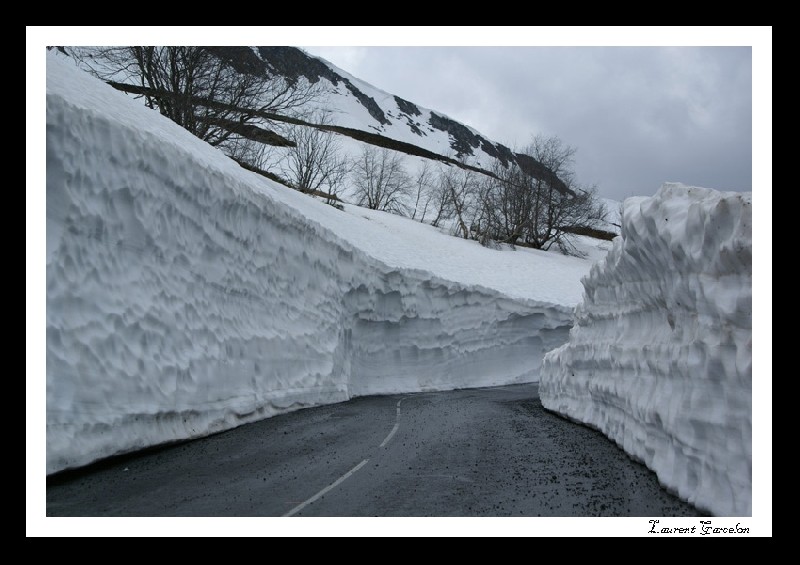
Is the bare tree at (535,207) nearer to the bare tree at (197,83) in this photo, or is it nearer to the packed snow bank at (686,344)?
the bare tree at (197,83)

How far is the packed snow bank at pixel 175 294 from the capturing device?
6.57 metres

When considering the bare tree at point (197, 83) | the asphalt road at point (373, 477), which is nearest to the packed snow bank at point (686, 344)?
the asphalt road at point (373, 477)

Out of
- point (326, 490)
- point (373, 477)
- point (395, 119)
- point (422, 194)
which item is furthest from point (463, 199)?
point (395, 119)

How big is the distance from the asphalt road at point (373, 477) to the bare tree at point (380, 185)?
3593cm

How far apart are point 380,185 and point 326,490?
3997 cm

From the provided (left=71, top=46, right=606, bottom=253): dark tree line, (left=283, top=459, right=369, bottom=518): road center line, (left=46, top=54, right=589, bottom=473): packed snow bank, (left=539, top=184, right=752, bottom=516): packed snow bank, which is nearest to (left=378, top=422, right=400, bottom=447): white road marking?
(left=283, top=459, right=369, bottom=518): road center line

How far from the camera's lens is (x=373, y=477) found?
19.7 ft

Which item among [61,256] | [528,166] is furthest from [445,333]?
[528,166]

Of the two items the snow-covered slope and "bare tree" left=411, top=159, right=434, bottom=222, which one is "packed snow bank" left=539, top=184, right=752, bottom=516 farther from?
the snow-covered slope

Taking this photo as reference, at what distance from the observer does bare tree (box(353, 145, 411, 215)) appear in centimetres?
4450

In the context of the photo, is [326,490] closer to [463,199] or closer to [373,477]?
[373,477]

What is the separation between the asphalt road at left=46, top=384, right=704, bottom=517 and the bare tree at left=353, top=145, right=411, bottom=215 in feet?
118

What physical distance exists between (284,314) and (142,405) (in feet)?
16.4

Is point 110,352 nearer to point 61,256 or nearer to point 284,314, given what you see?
point 61,256
